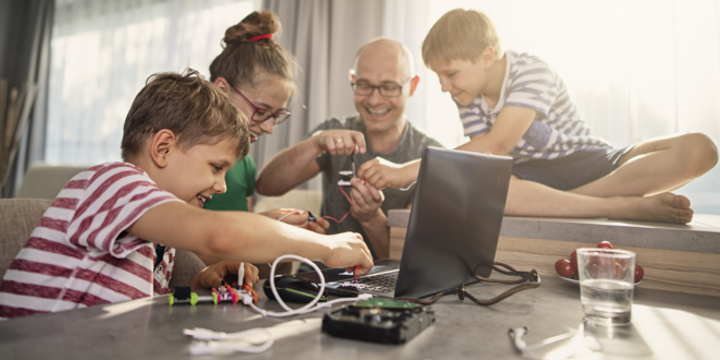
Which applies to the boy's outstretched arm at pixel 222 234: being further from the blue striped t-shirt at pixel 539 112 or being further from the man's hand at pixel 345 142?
the blue striped t-shirt at pixel 539 112

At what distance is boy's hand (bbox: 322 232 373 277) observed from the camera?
0.76 m

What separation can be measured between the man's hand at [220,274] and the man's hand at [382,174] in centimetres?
49

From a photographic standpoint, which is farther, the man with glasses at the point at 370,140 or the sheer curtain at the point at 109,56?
the sheer curtain at the point at 109,56

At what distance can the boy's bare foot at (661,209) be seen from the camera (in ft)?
3.69

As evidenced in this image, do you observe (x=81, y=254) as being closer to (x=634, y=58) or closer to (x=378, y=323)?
(x=378, y=323)

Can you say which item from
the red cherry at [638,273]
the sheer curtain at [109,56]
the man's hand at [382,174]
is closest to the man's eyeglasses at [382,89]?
the man's hand at [382,174]

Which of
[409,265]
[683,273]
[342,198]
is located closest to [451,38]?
[342,198]

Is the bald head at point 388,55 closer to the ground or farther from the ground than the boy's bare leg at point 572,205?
farther from the ground

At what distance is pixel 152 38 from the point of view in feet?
12.8

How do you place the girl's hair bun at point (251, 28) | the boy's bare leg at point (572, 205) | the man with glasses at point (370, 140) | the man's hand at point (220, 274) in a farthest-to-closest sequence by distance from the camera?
the man with glasses at point (370, 140), the girl's hair bun at point (251, 28), the boy's bare leg at point (572, 205), the man's hand at point (220, 274)

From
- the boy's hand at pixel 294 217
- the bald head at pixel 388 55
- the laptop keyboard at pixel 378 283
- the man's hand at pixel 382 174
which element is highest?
the bald head at pixel 388 55

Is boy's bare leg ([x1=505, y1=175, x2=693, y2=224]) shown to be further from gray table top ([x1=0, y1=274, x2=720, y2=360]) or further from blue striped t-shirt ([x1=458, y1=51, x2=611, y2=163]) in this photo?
gray table top ([x1=0, y1=274, x2=720, y2=360])

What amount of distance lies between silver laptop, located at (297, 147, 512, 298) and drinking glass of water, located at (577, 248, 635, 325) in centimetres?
21

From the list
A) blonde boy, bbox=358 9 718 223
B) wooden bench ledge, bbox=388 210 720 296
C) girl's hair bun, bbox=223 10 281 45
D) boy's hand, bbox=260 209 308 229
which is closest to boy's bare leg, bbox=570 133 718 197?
blonde boy, bbox=358 9 718 223
